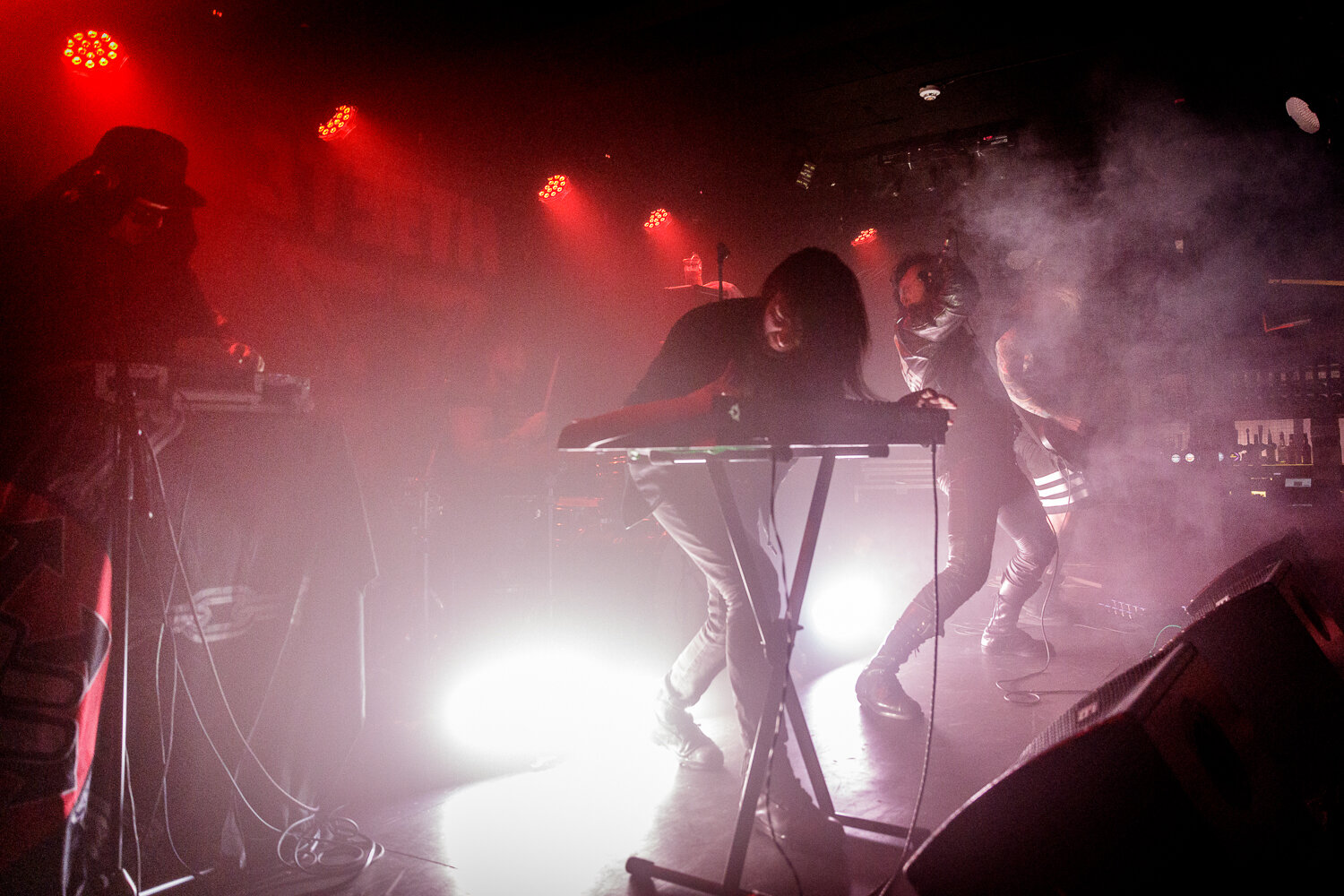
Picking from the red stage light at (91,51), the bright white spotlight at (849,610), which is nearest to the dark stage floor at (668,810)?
the bright white spotlight at (849,610)

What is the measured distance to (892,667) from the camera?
11.0 feet

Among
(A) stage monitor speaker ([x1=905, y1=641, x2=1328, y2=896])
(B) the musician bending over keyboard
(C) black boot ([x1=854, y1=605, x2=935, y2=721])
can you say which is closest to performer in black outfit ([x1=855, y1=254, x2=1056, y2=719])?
(C) black boot ([x1=854, y1=605, x2=935, y2=721])

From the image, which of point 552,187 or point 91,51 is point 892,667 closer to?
Result: point 91,51

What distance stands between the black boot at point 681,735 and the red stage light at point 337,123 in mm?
4392

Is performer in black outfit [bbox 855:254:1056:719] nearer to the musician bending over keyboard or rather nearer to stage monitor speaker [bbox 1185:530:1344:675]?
stage monitor speaker [bbox 1185:530:1344:675]

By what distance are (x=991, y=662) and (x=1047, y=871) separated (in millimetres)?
3398

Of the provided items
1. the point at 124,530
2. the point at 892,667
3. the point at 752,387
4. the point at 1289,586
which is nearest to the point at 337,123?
the point at 124,530

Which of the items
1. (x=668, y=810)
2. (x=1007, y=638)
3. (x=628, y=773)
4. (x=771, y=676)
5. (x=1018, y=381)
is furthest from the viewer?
(x=1018, y=381)

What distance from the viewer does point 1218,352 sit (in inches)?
246

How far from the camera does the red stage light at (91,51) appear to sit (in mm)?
3902

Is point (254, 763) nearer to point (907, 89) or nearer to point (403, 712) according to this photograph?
point (403, 712)

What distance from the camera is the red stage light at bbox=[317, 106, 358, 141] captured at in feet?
17.0

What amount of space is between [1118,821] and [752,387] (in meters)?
1.32

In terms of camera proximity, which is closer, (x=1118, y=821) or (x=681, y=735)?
(x=1118, y=821)
